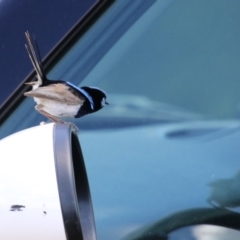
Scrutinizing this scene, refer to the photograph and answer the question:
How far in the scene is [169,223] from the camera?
1.67 m

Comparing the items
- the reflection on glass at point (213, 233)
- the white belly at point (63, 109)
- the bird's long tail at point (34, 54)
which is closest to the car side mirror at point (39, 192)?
the reflection on glass at point (213, 233)

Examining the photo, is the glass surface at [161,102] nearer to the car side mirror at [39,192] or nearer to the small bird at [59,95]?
the small bird at [59,95]

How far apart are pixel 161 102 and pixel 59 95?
535 millimetres

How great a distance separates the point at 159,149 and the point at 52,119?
17.0 inches

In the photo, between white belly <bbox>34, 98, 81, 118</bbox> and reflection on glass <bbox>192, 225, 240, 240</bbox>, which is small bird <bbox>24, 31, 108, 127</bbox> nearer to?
white belly <bbox>34, 98, 81, 118</bbox>

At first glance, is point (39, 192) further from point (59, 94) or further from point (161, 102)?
point (59, 94)

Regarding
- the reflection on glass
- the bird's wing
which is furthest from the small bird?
the reflection on glass

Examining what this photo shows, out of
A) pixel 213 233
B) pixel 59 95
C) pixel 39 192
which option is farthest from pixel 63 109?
pixel 39 192

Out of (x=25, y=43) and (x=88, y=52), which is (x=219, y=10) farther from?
(x=25, y=43)

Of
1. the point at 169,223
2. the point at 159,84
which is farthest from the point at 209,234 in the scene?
the point at 159,84

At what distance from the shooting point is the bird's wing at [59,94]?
2.08m

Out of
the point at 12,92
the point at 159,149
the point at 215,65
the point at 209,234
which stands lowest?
the point at 209,234

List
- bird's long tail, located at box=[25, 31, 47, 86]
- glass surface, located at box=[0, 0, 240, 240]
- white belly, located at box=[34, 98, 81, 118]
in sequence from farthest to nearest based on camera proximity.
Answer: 1. white belly, located at box=[34, 98, 81, 118]
2. bird's long tail, located at box=[25, 31, 47, 86]
3. glass surface, located at box=[0, 0, 240, 240]

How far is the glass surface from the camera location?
178cm
